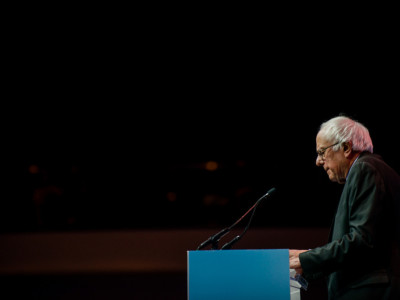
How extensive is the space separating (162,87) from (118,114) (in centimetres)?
80

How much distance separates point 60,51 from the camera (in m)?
6.34

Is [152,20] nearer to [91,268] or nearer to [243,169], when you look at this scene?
[243,169]

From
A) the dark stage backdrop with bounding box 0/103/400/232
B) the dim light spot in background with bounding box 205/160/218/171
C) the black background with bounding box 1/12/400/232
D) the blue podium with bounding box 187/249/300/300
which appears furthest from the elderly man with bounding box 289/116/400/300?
the dim light spot in background with bounding box 205/160/218/171

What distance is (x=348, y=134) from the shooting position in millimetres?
1834

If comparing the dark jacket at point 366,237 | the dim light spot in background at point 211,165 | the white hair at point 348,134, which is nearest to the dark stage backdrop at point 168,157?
the dim light spot in background at point 211,165

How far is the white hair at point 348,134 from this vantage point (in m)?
1.83

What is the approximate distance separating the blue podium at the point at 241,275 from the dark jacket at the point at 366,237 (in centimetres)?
15

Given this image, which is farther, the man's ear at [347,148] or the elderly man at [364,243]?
the man's ear at [347,148]

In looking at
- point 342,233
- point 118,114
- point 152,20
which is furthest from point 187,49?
point 342,233

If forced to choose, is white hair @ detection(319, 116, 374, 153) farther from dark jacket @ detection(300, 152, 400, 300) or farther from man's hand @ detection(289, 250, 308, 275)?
man's hand @ detection(289, 250, 308, 275)

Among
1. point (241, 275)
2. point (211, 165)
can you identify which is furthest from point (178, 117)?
point (241, 275)

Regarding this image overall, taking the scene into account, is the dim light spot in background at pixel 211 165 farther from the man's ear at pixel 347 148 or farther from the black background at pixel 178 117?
the man's ear at pixel 347 148

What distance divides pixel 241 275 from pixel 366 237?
0.42 metres

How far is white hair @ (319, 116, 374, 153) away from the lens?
5.99 ft
